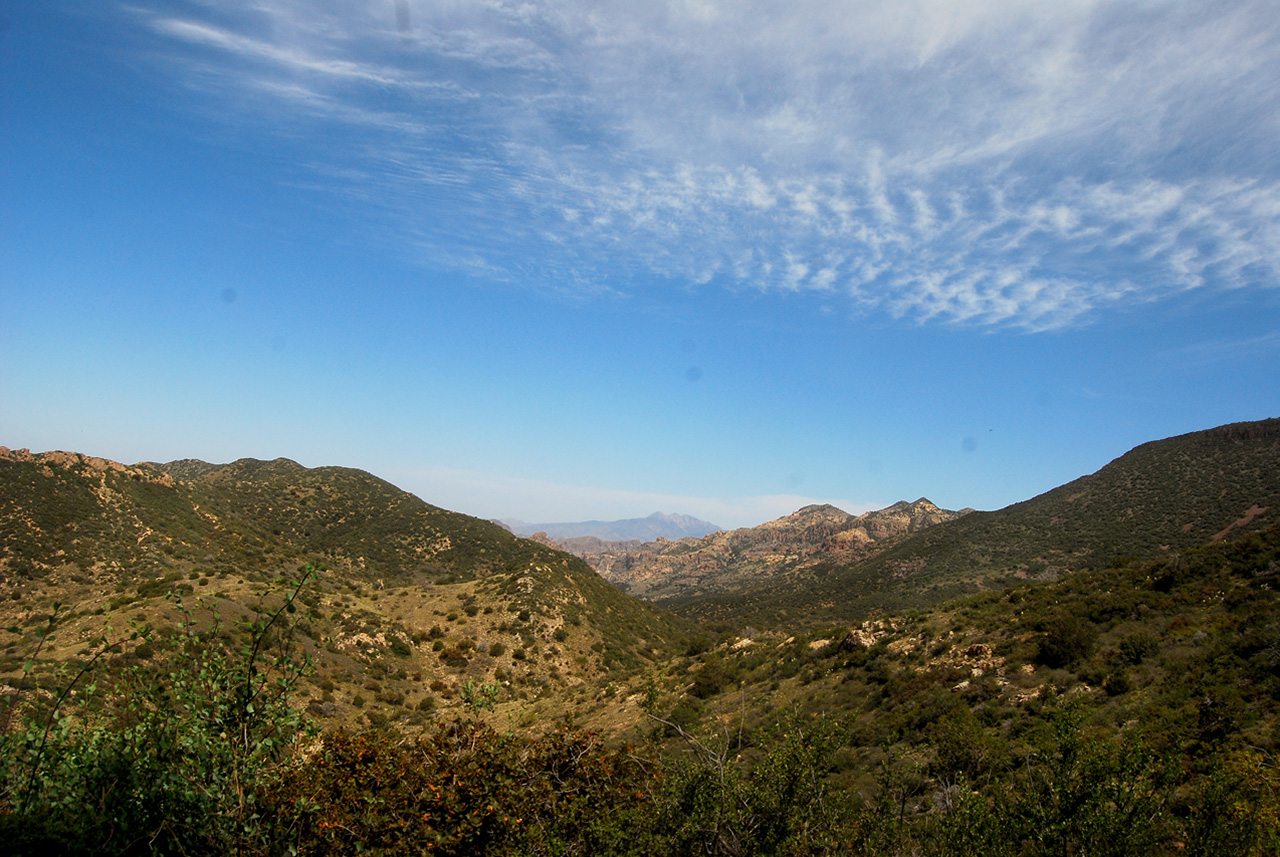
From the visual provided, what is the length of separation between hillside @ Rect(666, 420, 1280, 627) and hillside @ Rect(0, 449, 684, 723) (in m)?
26.4

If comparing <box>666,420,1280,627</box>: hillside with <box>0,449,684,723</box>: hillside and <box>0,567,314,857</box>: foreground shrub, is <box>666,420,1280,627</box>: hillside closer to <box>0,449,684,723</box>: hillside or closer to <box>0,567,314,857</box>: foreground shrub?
<box>0,449,684,723</box>: hillside

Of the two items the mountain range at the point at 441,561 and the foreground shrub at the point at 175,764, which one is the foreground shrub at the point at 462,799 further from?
the mountain range at the point at 441,561

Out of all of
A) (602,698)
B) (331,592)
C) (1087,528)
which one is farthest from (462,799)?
(1087,528)

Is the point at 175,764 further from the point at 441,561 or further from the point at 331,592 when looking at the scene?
the point at 441,561

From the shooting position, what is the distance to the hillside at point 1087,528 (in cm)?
5344

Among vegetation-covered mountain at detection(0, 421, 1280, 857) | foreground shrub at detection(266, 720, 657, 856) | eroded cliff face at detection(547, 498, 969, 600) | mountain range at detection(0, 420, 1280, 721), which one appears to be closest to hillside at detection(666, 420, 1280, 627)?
mountain range at detection(0, 420, 1280, 721)

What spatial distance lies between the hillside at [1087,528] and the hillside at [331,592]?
86.6 feet

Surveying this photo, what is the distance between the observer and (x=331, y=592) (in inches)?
1726

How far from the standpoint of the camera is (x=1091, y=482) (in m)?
77.4

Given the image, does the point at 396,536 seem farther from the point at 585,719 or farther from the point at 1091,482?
the point at 1091,482

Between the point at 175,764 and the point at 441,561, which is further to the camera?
the point at 441,561

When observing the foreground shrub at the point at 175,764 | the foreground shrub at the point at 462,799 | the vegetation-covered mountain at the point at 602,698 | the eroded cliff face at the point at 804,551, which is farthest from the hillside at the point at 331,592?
the eroded cliff face at the point at 804,551

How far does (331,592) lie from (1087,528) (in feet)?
261

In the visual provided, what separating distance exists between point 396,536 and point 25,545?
35344 mm
